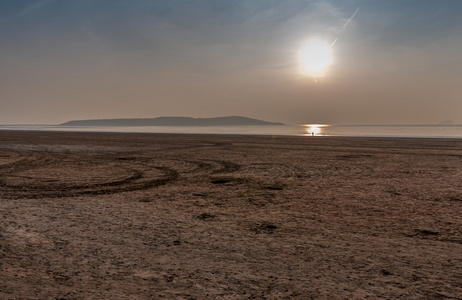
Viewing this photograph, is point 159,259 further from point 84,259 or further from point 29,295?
point 29,295

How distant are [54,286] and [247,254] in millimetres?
2368

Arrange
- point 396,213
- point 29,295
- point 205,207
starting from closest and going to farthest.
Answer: point 29,295, point 396,213, point 205,207

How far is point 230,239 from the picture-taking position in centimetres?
546

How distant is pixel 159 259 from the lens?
4.62 meters

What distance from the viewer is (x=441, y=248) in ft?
16.7

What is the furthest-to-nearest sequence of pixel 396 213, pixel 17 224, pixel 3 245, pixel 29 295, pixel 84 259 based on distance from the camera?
pixel 396 213
pixel 17 224
pixel 3 245
pixel 84 259
pixel 29 295

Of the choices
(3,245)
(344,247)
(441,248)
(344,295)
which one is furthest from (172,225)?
(441,248)

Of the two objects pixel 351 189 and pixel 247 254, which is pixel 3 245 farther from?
pixel 351 189

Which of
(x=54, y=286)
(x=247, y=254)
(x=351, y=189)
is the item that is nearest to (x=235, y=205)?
(x=247, y=254)

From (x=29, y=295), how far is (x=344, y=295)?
325 cm

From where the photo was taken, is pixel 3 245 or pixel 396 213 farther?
pixel 396 213

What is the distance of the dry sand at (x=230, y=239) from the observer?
3.84 metres

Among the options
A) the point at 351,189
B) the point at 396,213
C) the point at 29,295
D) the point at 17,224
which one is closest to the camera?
the point at 29,295

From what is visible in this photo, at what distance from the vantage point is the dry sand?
384cm
